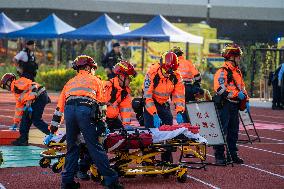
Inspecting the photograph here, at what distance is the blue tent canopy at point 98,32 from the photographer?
127 feet

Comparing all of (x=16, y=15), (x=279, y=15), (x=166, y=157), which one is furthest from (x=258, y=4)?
(x=166, y=157)

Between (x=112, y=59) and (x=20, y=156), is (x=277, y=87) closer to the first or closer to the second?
(x=112, y=59)

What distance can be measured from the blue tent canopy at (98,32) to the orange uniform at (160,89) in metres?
24.5

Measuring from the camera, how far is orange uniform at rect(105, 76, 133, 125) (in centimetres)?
1359

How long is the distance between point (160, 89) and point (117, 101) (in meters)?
0.74

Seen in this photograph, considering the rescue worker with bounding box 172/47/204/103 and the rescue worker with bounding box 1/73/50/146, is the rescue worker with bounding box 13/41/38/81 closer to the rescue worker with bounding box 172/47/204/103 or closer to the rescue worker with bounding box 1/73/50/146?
the rescue worker with bounding box 1/73/50/146

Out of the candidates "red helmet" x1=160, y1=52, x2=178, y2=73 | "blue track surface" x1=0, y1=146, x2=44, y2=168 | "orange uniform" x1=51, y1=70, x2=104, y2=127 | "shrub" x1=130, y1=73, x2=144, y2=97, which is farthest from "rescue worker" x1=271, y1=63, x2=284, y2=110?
"orange uniform" x1=51, y1=70, x2=104, y2=127

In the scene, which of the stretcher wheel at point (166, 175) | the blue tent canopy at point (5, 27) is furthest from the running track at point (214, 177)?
the blue tent canopy at point (5, 27)

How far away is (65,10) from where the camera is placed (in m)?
63.2

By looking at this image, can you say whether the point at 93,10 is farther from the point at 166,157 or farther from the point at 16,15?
the point at 166,157

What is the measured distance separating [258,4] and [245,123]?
45385 mm

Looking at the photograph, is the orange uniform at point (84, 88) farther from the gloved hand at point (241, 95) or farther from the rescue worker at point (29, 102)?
the rescue worker at point (29, 102)

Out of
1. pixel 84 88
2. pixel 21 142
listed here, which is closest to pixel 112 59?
pixel 21 142

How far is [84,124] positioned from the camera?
37.7 ft
